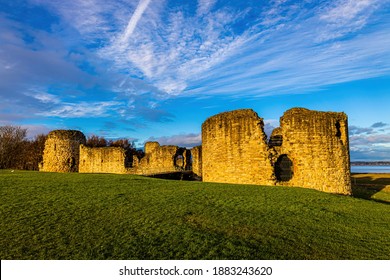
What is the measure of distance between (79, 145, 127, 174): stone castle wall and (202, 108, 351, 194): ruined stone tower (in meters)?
16.8

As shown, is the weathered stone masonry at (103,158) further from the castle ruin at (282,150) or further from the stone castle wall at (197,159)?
the castle ruin at (282,150)

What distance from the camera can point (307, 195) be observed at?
13234 millimetres

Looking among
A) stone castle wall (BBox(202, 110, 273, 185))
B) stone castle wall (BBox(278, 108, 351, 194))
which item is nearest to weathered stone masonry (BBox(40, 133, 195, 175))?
stone castle wall (BBox(202, 110, 273, 185))

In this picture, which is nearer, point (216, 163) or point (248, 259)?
point (248, 259)

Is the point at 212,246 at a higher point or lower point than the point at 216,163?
lower

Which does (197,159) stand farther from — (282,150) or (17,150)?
(17,150)

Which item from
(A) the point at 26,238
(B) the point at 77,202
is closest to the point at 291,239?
(A) the point at 26,238

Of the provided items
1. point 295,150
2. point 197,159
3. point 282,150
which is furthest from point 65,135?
point 295,150

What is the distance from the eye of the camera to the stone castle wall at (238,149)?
17.3 m

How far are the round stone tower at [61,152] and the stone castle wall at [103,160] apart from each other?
0.87m

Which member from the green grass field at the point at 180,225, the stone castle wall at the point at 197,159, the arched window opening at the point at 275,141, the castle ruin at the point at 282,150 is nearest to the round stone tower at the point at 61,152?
the stone castle wall at the point at 197,159

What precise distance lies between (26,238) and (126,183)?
311 inches

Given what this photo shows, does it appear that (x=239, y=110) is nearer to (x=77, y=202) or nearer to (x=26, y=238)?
(x=77, y=202)
